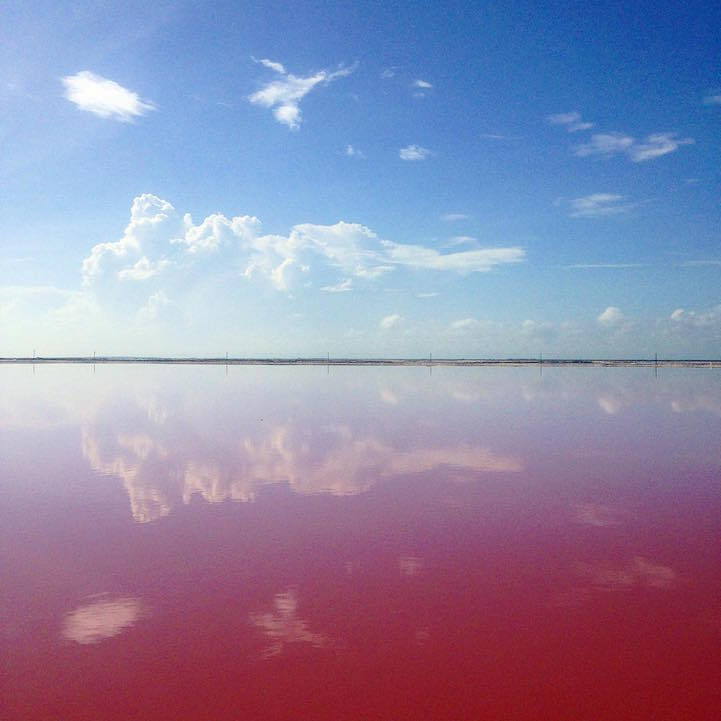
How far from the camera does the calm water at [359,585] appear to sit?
6496 mm

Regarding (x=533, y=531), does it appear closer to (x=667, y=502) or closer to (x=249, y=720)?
(x=667, y=502)

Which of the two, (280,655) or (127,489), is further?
(127,489)

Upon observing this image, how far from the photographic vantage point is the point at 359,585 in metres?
9.22

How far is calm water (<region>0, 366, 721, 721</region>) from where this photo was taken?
6496mm

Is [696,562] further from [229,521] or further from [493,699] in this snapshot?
[229,521]

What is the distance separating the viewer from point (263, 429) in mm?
26531

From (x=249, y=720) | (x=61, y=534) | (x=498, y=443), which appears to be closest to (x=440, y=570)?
(x=249, y=720)

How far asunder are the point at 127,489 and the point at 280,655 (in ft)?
32.2

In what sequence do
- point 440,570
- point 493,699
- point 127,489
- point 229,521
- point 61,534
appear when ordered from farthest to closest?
point 127,489
point 229,521
point 61,534
point 440,570
point 493,699

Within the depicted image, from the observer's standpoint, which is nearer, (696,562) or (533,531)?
(696,562)

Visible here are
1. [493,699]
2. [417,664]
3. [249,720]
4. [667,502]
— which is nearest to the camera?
[249,720]

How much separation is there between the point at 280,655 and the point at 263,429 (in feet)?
64.5

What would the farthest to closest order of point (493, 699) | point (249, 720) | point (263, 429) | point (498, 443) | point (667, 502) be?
point (263, 429) → point (498, 443) → point (667, 502) → point (493, 699) → point (249, 720)

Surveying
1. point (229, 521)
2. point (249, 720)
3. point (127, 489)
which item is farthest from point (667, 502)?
point (127, 489)
